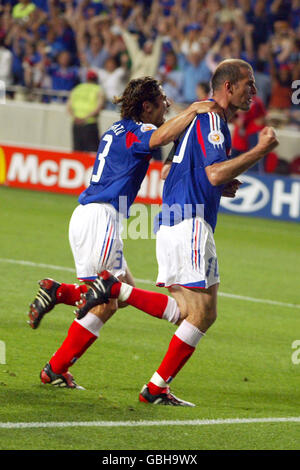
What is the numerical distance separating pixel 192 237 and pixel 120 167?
74cm

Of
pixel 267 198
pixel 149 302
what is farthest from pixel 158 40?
pixel 149 302

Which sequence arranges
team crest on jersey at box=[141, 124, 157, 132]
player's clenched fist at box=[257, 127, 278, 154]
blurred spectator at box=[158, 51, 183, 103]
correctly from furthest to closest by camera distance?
blurred spectator at box=[158, 51, 183, 103], team crest on jersey at box=[141, 124, 157, 132], player's clenched fist at box=[257, 127, 278, 154]

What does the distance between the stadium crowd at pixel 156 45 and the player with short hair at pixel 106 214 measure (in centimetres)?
1007

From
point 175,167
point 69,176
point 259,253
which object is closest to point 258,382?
point 175,167

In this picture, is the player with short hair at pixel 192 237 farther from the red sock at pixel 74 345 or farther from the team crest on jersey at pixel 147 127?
the red sock at pixel 74 345

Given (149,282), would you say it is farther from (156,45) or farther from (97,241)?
(156,45)

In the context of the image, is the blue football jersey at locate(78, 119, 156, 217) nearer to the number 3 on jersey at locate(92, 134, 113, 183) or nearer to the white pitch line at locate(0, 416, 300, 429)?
the number 3 on jersey at locate(92, 134, 113, 183)

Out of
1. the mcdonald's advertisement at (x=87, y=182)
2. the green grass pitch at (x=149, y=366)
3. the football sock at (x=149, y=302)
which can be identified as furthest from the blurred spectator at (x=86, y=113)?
the football sock at (x=149, y=302)

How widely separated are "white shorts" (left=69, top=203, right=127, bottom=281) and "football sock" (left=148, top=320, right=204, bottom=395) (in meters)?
0.66

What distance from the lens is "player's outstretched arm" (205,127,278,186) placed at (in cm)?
551

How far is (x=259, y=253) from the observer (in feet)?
44.8

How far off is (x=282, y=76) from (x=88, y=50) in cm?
539

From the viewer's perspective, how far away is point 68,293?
6.24m

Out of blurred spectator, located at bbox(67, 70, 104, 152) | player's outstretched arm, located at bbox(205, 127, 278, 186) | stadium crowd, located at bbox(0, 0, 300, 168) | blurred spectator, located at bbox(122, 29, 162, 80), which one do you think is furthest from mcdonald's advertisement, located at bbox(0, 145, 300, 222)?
player's outstretched arm, located at bbox(205, 127, 278, 186)
